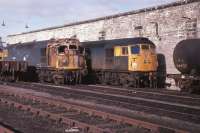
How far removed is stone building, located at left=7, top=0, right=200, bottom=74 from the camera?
89.8 feet

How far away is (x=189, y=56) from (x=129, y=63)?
20.8 feet

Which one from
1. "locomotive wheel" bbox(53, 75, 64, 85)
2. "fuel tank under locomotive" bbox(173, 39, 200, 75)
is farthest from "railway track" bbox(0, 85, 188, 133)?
"locomotive wheel" bbox(53, 75, 64, 85)

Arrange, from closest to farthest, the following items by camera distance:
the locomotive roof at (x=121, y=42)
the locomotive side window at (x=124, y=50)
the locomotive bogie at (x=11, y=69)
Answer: the locomotive roof at (x=121, y=42)
the locomotive side window at (x=124, y=50)
the locomotive bogie at (x=11, y=69)

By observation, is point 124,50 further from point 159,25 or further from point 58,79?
Answer: point 58,79

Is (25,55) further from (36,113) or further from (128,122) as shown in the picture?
(128,122)

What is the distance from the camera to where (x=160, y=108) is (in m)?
15.8

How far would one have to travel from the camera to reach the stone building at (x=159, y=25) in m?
27.4

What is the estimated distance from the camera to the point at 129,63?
27719 mm

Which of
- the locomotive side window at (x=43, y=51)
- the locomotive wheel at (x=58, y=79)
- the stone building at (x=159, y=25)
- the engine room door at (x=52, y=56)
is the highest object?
the stone building at (x=159, y=25)

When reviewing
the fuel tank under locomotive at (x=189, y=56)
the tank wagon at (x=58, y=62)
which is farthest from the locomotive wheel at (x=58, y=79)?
the fuel tank under locomotive at (x=189, y=56)

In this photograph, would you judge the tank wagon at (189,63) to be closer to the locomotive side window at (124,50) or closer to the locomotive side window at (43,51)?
the locomotive side window at (124,50)

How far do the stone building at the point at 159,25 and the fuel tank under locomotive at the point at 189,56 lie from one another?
413 cm

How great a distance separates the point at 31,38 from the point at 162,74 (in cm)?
3063

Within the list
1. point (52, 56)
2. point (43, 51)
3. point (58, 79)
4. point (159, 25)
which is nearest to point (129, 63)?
point (159, 25)
